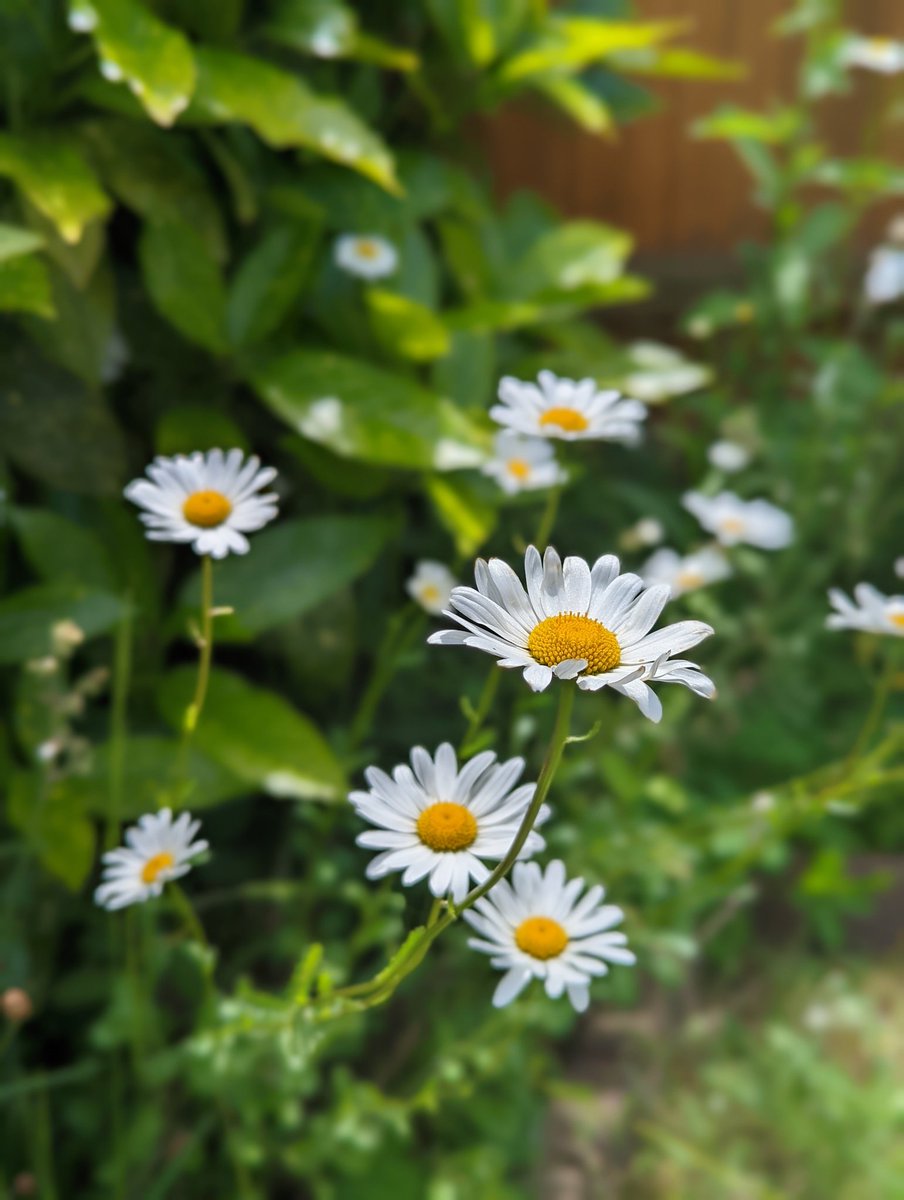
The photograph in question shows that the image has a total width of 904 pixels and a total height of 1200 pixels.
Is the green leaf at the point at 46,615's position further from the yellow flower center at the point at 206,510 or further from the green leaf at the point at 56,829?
the yellow flower center at the point at 206,510

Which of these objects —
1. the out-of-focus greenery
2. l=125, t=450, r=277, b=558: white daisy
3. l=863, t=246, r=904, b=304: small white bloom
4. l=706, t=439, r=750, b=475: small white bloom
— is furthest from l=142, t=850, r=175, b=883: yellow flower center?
l=863, t=246, r=904, b=304: small white bloom

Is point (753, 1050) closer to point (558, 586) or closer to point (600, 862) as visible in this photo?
point (600, 862)

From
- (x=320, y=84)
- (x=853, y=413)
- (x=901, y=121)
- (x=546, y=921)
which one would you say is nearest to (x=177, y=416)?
(x=320, y=84)

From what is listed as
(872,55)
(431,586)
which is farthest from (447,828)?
(872,55)

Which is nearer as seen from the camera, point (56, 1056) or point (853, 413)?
point (56, 1056)

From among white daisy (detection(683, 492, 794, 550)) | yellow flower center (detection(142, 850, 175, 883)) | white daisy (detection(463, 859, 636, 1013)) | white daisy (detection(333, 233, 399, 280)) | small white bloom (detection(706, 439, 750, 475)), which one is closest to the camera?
white daisy (detection(463, 859, 636, 1013))

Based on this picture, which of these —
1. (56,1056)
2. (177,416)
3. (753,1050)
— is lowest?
(56,1056)

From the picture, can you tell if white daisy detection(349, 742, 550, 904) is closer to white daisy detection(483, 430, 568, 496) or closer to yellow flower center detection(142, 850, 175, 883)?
yellow flower center detection(142, 850, 175, 883)
